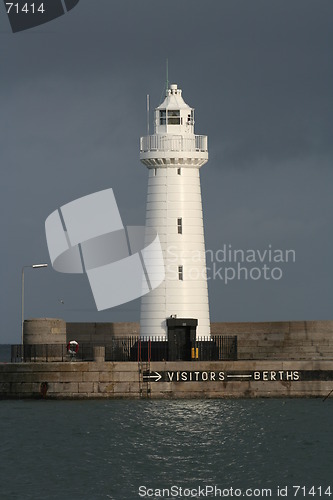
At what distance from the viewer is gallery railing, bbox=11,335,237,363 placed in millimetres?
68188

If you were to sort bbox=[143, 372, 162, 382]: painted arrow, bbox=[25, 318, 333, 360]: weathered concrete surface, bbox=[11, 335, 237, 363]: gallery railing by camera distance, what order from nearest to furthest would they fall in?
bbox=[143, 372, 162, 382]: painted arrow
bbox=[11, 335, 237, 363]: gallery railing
bbox=[25, 318, 333, 360]: weathered concrete surface

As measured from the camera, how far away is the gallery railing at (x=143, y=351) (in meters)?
68.2

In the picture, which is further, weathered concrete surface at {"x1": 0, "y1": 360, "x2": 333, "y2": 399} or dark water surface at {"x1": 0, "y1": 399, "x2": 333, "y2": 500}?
weathered concrete surface at {"x1": 0, "y1": 360, "x2": 333, "y2": 399}

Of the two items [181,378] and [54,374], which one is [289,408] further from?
[54,374]

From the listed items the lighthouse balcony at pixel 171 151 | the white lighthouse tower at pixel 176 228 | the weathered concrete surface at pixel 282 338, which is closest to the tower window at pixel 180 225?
the white lighthouse tower at pixel 176 228

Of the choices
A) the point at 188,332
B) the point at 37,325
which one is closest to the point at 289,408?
the point at 188,332

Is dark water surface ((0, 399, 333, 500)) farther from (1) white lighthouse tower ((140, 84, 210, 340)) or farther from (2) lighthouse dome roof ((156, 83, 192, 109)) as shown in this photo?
(2) lighthouse dome roof ((156, 83, 192, 109))

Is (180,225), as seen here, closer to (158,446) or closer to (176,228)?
(176,228)

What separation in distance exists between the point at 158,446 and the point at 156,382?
10960 millimetres

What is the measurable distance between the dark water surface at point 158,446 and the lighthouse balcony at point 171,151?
36.0ft

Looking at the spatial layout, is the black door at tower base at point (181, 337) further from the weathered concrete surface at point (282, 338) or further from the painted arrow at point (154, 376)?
the weathered concrete surface at point (282, 338)

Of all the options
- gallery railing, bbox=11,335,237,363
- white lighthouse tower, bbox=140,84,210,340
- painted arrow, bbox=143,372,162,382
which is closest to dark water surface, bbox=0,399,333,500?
painted arrow, bbox=143,372,162,382

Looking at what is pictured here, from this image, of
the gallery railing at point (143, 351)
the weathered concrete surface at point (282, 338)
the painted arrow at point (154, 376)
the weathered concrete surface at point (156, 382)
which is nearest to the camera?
the weathered concrete surface at point (156, 382)

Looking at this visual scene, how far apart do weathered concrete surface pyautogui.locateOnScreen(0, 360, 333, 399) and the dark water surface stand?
0.47 meters
